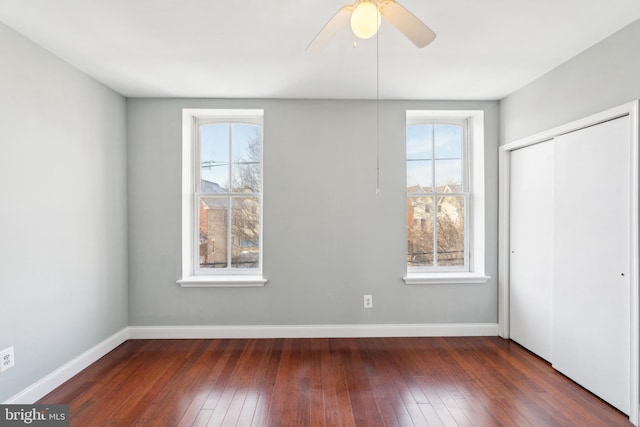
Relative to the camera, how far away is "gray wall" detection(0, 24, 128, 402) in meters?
2.08

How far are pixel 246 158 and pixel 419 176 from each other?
1.96 metres

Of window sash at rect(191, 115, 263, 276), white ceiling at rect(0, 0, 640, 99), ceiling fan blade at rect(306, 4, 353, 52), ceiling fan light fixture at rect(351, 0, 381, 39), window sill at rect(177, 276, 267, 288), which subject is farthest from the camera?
window sash at rect(191, 115, 263, 276)

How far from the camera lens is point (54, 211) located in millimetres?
2430

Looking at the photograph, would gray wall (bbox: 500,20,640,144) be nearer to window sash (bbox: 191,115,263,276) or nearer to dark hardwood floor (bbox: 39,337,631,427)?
dark hardwood floor (bbox: 39,337,631,427)

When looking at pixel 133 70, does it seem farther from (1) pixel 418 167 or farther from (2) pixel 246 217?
(1) pixel 418 167

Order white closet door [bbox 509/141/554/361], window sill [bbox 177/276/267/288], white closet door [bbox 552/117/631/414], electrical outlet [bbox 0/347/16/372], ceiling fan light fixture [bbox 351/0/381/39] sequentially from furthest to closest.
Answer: window sill [bbox 177/276/267/288]
white closet door [bbox 509/141/554/361]
white closet door [bbox 552/117/631/414]
electrical outlet [bbox 0/347/16/372]
ceiling fan light fixture [bbox 351/0/381/39]

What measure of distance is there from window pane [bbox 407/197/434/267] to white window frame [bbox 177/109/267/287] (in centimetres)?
165

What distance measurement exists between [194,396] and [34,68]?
2.57 meters

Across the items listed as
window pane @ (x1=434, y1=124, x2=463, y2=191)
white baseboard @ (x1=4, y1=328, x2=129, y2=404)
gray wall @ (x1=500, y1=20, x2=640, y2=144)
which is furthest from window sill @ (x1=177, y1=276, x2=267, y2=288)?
gray wall @ (x1=500, y1=20, x2=640, y2=144)

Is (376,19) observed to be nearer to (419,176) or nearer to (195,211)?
(419,176)

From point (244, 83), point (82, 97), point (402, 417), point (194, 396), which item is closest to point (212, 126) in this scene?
point (244, 83)

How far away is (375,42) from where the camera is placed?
2.27m

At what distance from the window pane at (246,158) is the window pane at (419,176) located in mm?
Result: 1708

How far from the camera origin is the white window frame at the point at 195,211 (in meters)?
3.36
